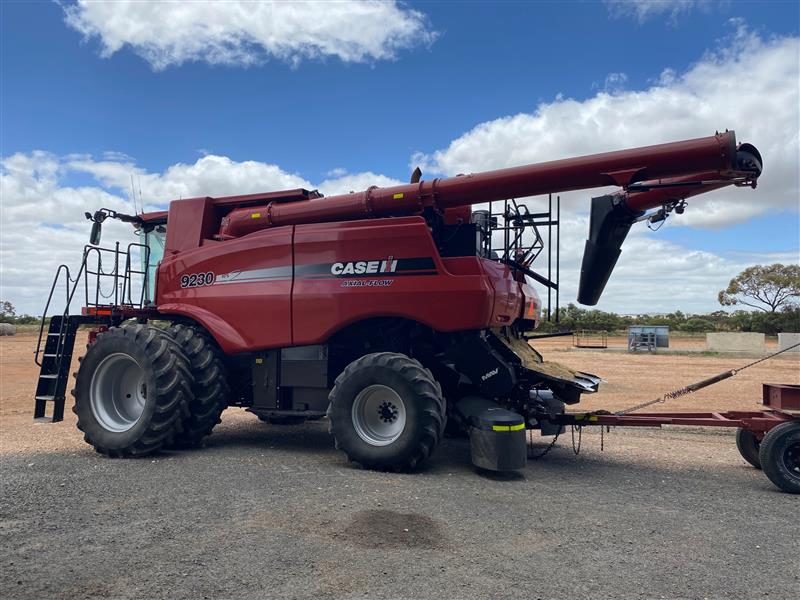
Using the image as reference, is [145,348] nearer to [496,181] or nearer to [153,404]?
[153,404]

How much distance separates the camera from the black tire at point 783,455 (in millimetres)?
6387

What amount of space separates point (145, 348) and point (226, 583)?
15.9 feet

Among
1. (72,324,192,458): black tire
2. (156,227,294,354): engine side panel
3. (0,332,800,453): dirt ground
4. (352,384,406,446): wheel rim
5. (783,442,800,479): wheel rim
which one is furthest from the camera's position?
(0,332,800,453): dirt ground

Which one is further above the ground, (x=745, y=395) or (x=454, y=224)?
(x=454, y=224)

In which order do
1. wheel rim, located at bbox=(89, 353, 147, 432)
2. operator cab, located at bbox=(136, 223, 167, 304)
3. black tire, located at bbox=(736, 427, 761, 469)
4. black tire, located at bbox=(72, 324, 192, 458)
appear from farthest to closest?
operator cab, located at bbox=(136, 223, 167, 304)
wheel rim, located at bbox=(89, 353, 147, 432)
black tire, located at bbox=(72, 324, 192, 458)
black tire, located at bbox=(736, 427, 761, 469)

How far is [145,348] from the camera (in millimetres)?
8164

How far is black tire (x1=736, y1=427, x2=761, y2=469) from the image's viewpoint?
7.60 metres

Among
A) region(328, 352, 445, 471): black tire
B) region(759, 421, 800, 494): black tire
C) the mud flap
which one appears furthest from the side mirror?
region(759, 421, 800, 494): black tire

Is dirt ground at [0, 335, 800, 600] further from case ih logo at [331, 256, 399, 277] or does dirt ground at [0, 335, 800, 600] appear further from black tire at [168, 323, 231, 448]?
case ih logo at [331, 256, 399, 277]

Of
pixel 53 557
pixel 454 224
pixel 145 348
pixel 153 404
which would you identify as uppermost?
pixel 454 224

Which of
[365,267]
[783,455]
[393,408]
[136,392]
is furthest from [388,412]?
[783,455]

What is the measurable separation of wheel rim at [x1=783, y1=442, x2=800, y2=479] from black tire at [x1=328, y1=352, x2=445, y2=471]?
12.0 feet

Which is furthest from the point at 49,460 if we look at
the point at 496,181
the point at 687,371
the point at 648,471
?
the point at 687,371

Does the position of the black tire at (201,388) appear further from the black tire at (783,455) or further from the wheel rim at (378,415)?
the black tire at (783,455)
